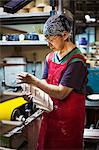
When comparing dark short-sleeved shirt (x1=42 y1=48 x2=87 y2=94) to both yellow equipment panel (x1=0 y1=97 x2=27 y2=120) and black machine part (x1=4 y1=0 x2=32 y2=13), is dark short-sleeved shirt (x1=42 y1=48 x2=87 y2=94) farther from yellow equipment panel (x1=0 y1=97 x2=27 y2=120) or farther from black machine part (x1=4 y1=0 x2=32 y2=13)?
black machine part (x1=4 y1=0 x2=32 y2=13)

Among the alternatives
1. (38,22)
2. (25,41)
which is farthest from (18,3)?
(38,22)

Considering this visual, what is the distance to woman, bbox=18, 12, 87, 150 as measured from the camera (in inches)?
52.1

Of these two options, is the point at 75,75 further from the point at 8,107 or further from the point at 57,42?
the point at 8,107

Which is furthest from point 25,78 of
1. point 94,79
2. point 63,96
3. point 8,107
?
point 94,79

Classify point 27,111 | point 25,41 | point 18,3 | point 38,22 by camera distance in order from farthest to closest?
point 38,22
point 25,41
point 18,3
point 27,111

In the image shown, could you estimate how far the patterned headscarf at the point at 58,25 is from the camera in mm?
1354

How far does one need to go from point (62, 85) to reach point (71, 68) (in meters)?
0.11

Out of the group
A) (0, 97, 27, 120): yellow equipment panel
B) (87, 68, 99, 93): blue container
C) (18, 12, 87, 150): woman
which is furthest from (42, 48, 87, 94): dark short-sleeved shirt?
(87, 68, 99, 93): blue container

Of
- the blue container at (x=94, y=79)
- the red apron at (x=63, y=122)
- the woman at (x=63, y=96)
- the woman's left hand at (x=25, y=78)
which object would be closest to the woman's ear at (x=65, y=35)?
the woman at (x=63, y=96)

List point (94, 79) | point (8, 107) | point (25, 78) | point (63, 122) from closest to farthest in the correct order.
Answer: point (25, 78), point (63, 122), point (8, 107), point (94, 79)

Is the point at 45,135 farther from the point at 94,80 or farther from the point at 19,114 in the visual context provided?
the point at 94,80

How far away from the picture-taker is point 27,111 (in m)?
1.62

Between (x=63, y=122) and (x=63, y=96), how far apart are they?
176 millimetres

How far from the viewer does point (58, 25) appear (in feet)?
4.47
